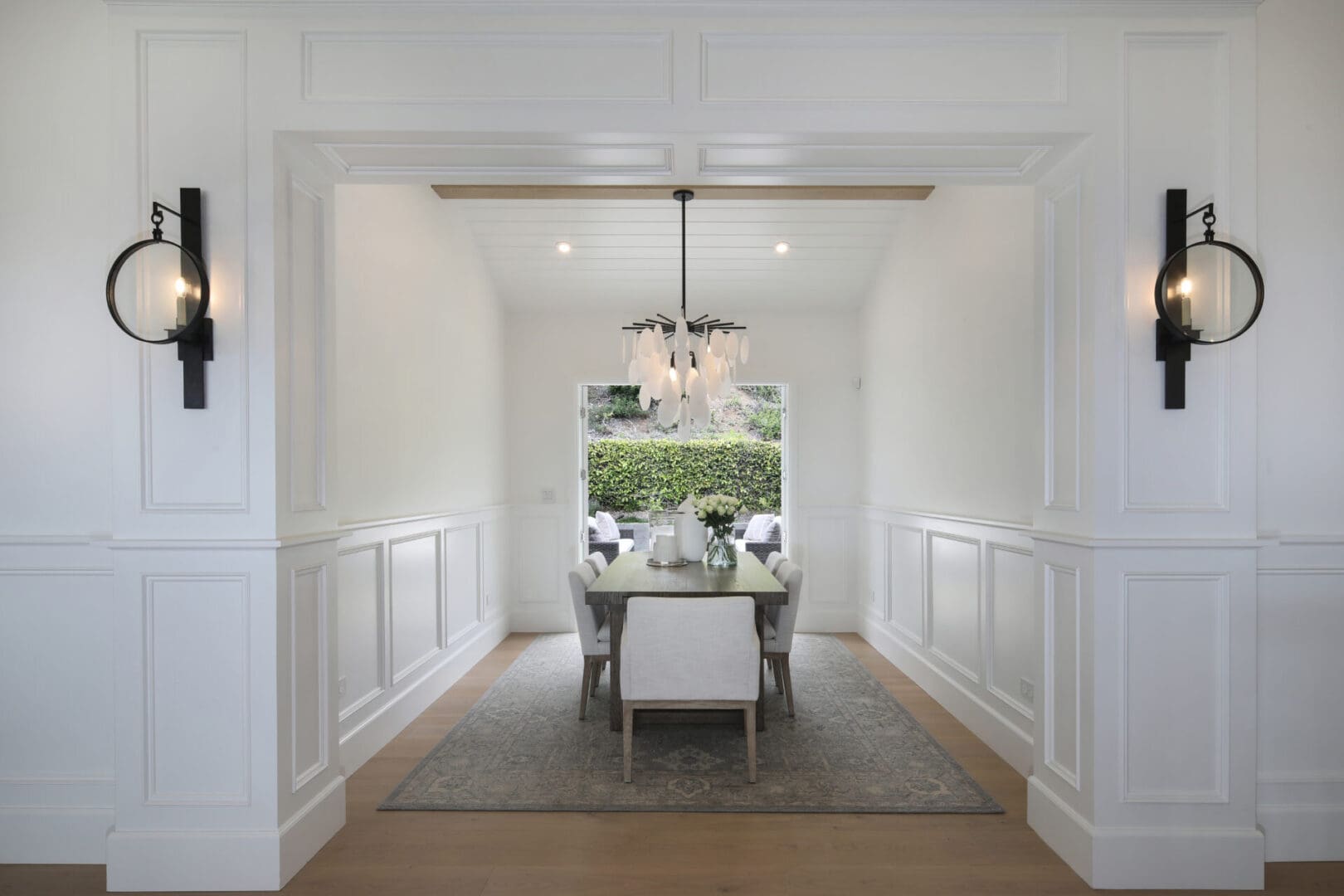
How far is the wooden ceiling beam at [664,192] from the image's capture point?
15.3 feet

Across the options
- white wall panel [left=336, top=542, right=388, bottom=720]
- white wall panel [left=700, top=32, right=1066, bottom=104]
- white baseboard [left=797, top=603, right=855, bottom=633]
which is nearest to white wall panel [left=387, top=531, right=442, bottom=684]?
white wall panel [left=336, top=542, right=388, bottom=720]

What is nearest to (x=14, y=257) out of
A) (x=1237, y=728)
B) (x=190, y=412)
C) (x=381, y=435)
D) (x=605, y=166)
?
(x=190, y=412)

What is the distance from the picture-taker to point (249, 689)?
7.94 ft

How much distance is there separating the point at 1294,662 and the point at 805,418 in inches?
160

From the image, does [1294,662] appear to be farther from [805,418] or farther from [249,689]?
[805,418]

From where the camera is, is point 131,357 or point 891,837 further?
point 891,837

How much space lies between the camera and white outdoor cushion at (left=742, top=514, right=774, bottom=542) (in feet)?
28.2

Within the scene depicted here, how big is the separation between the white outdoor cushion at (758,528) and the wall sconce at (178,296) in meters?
6.64

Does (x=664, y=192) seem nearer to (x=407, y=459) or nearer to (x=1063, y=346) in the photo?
(x=407, y=459)

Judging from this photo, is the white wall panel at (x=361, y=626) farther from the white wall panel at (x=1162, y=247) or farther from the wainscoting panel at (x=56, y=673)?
the white wall panel at (x=1162, y=247)

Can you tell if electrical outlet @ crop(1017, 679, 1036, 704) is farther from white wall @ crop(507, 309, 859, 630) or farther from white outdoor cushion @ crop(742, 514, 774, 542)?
white outdoor cushion @ crop(742, 514, 774, 542)

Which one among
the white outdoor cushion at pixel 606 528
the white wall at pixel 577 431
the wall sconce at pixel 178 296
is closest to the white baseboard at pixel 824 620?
the white wall at pixel 577 431

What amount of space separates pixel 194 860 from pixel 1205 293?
359 cm

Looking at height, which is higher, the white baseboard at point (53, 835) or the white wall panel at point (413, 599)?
the white wall panel at point (413, 599)
